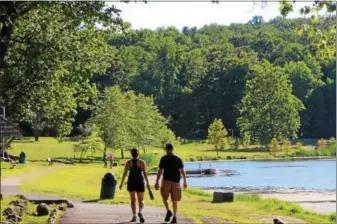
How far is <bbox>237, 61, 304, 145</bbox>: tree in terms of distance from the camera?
92.2 meters

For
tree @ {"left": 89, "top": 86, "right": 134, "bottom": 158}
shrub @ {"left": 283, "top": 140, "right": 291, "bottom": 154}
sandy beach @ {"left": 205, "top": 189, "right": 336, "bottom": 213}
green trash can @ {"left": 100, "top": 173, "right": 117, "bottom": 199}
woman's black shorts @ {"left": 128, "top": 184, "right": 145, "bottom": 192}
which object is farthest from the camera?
shrub @ {"left": 283, "top": 140, "right": 291, "bottom": 154}

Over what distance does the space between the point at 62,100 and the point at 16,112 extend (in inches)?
60.7

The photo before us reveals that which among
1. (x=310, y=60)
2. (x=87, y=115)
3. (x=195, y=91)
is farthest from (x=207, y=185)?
(x=310, y=60)

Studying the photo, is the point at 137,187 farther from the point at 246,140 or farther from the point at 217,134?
the point at 246,140

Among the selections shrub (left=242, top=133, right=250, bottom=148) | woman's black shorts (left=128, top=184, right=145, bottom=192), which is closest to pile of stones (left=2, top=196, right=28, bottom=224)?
woman's black shorts (left=128, top=184, right=145, bottom=192)

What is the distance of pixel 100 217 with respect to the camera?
50.6 ft

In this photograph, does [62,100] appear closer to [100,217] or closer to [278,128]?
[100,217]

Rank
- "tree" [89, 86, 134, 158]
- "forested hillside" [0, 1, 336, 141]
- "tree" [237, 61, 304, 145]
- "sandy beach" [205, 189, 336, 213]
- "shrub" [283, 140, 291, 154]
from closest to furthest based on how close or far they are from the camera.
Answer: "forested hillside" [0, 1, 336, 141]
"sandy beach" [205, 189, 336, 213]
"tree" [89, 86, 134, 158]
"shrub" [283, 140, 291, 154]
"tree" [237, 61, 304, 145]

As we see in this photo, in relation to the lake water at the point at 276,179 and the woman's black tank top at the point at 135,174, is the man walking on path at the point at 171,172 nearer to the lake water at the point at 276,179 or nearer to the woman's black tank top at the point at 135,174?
the woman's black tank top at the point at 135,174

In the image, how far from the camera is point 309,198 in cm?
3106

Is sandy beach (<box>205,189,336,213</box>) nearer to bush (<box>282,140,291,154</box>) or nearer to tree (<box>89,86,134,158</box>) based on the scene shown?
tree (<box>89,86,134,158</box>)

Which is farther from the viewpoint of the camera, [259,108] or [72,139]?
[259,108]

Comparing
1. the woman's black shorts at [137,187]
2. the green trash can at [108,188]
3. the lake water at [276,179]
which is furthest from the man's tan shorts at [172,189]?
the lake water at [276,179]

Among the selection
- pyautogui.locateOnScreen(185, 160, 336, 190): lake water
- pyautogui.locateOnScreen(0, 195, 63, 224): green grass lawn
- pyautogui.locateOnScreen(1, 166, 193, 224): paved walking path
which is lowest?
pyautogui.locateOnScreen(185, 160, 336, 190): lake water
